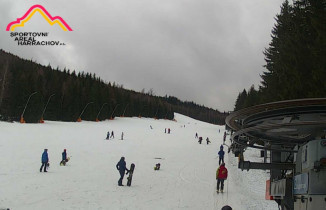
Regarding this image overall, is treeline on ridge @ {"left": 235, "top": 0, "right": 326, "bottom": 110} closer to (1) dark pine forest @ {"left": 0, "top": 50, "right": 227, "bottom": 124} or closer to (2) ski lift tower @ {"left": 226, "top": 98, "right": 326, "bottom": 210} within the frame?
(2) ski lift tower @ {"left": 226, "top": 98, "right": 326, "bottom": 210}

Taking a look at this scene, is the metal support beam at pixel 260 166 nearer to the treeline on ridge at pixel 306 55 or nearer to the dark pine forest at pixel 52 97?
the treeline on ridge at pixel 306 55

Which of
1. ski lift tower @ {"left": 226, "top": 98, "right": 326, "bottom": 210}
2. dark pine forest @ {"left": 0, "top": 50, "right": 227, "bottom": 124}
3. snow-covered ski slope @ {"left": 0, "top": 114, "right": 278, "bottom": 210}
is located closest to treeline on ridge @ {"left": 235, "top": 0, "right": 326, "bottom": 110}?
snow-covered ski slope @ {"left": 0, "top": 114, "right": 278, "bottom": 210}

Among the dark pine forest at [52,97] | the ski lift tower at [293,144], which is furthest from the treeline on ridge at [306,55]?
the dark pine forest at [52,97]

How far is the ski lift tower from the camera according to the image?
18.7ft

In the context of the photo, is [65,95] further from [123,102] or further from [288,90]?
[288,90]

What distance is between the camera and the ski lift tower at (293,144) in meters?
5.69

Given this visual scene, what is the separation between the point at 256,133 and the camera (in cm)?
842

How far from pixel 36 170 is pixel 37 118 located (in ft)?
142

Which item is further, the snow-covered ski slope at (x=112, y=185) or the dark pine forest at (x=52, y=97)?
the dark pine forest at (x=52, y=97)

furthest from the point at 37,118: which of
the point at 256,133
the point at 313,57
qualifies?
the point at 256,133

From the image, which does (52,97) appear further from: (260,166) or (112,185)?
(260,166)

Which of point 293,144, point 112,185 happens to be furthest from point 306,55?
point 112,185

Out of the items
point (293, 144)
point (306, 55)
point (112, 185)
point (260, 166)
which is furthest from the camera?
point (306, 55)

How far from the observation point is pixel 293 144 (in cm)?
908
